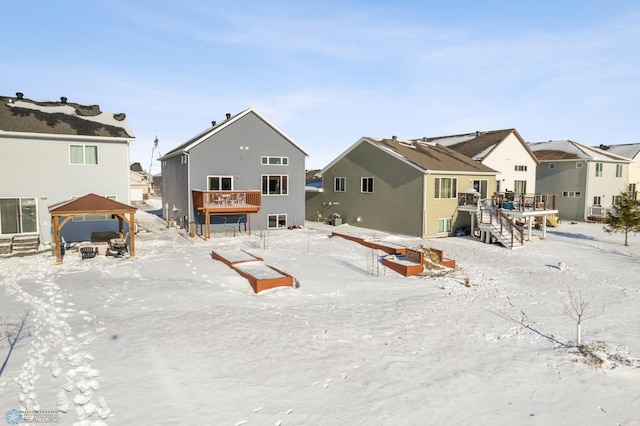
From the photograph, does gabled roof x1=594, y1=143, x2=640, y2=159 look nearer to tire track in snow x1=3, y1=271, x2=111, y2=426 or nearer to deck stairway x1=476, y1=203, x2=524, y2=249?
deck stairway x1=476, y1=203, x2=524, y2=249

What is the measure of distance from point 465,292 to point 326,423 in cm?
Result: 946

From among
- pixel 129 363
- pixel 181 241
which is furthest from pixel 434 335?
pixel 181 241

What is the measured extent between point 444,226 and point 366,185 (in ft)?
22.4

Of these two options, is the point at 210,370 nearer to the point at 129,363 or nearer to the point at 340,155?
the point at 129,363

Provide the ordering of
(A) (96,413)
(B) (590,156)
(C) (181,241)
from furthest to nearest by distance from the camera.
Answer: (B) (590,156)
(C) (181,241)
(A) (96,413)

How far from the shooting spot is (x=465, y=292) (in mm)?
14305

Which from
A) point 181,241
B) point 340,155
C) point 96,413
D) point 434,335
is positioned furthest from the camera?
point 340,155

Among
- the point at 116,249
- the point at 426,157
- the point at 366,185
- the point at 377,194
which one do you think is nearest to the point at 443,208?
the point at 426,157

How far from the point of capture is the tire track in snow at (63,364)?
6398 mm

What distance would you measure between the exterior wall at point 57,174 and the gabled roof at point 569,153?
132 feet

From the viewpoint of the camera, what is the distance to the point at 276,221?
93.0 feet

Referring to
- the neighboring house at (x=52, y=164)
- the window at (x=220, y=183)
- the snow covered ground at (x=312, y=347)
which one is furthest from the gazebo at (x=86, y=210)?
the window at (x=220, y=183)

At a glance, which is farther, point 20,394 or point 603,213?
point 603,213

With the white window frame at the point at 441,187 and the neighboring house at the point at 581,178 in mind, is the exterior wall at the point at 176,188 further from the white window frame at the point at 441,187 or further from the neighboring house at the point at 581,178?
the neighboring house at the point at 581,178
